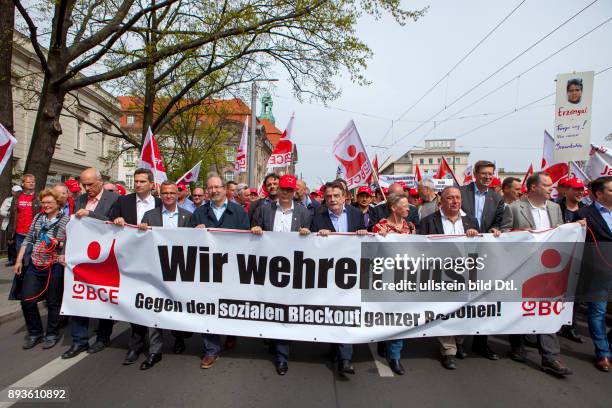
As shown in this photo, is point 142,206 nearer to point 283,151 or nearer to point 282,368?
point 282,368

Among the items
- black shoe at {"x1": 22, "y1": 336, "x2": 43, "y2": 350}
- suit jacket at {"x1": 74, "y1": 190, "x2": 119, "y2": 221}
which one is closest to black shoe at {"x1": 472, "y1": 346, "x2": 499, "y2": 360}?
suit jacket at {"x1": 74, "y1": 190, "x2": 119, "y2": 221}

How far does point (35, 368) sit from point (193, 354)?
1511 millimetres

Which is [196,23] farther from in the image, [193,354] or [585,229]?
[585,229]

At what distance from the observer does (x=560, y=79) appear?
7.29 m

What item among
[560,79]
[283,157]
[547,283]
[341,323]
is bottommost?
[341,323]

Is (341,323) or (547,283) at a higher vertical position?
(547,283)

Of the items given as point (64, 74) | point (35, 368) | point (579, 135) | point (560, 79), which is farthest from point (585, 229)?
point (64, 74)

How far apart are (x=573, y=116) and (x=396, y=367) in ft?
19.9

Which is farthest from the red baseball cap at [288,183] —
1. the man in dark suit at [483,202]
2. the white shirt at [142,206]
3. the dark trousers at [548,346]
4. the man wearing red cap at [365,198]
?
the dark trousers at [548,346]

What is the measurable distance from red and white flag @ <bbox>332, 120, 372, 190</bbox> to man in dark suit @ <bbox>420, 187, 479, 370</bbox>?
183cm

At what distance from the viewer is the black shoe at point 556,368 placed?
3812 mm

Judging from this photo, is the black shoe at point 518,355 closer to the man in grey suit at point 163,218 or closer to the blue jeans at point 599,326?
the blue jeans at point 599,326

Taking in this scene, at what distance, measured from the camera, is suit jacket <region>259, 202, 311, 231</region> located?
14.4ft

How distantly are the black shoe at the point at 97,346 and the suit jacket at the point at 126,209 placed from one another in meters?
1.41
